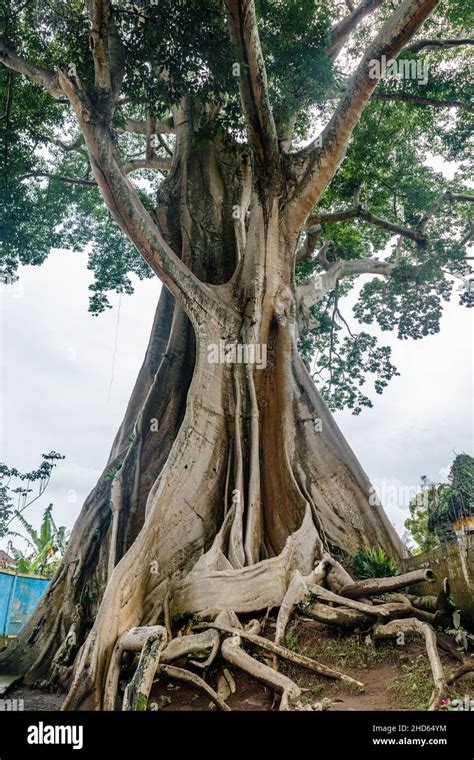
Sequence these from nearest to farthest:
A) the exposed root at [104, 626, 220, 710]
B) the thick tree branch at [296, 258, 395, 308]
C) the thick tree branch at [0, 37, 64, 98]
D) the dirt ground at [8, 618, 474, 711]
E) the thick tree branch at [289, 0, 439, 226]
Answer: the dirt ground at [8, 618, 474, 711] → the exposed root at [104, 626, 220, 710] → the thick tree branch at [289, 0, 439, 226] → the thick tree branch at [0, 37, 64, 98] → the thick tree branch at [296, 258, 395, 308]

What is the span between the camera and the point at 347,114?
552cm

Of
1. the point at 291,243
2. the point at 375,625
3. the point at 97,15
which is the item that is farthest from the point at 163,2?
the point at 375,625

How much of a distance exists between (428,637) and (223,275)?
523 centimetres

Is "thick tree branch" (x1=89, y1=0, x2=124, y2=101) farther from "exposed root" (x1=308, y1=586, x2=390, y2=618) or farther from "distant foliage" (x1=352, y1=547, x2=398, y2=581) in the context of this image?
"distant foliage" (x1=352, y1=547, x2=398, y2=581)

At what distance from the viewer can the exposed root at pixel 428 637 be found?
2.39 m

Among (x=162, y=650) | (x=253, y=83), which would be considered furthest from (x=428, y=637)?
(x=253, y=83)

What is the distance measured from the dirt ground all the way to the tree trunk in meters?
0.38

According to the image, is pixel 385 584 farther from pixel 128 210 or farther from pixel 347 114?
pixel 347 114

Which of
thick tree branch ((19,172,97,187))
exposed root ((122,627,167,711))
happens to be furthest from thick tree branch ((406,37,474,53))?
exposed root ((122,627,167,711))

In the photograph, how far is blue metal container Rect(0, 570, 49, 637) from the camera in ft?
26.7

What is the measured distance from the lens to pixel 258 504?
4891mm

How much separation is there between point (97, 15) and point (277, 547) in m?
5.48

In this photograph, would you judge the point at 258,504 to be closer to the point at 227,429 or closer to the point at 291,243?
the point at 227,429

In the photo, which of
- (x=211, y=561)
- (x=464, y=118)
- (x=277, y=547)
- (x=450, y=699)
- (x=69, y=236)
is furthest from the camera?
(x=69, y=236)
